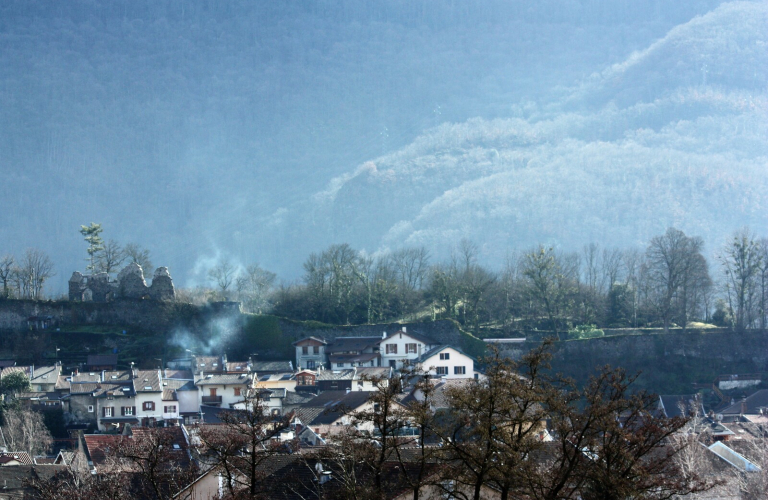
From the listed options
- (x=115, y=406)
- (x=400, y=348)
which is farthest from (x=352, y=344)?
(x=115, y=406)

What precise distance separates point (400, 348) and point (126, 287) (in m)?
21.8

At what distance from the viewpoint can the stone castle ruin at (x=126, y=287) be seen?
66.4 meters

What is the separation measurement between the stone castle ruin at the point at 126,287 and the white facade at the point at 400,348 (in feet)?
57.4

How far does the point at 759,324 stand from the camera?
211 ft

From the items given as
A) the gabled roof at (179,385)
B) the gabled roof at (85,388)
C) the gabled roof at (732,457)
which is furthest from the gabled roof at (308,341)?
the gabled roof at (732,457)

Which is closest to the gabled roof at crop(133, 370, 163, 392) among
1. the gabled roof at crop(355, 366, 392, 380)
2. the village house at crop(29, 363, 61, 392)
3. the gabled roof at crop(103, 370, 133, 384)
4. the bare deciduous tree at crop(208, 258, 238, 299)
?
the gabled roof at crop(103, 370, 133, 384)

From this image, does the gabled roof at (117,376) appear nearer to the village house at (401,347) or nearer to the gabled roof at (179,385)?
the gabled roof at (179,385)

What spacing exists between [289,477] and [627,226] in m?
135

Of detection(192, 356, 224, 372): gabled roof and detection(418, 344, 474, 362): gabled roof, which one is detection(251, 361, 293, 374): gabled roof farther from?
detection(418, 344, 474, 362): gabled roof

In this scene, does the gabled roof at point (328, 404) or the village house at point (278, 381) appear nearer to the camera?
the gabled roof at point (328, 404)

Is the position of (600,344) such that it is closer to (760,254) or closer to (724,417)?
(724,417)

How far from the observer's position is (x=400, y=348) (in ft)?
194

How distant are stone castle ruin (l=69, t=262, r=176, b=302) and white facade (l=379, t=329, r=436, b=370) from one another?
17.5 m

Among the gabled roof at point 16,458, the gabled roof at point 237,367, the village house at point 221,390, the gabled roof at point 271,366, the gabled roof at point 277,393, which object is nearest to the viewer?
the gabled roof at point 16,458
